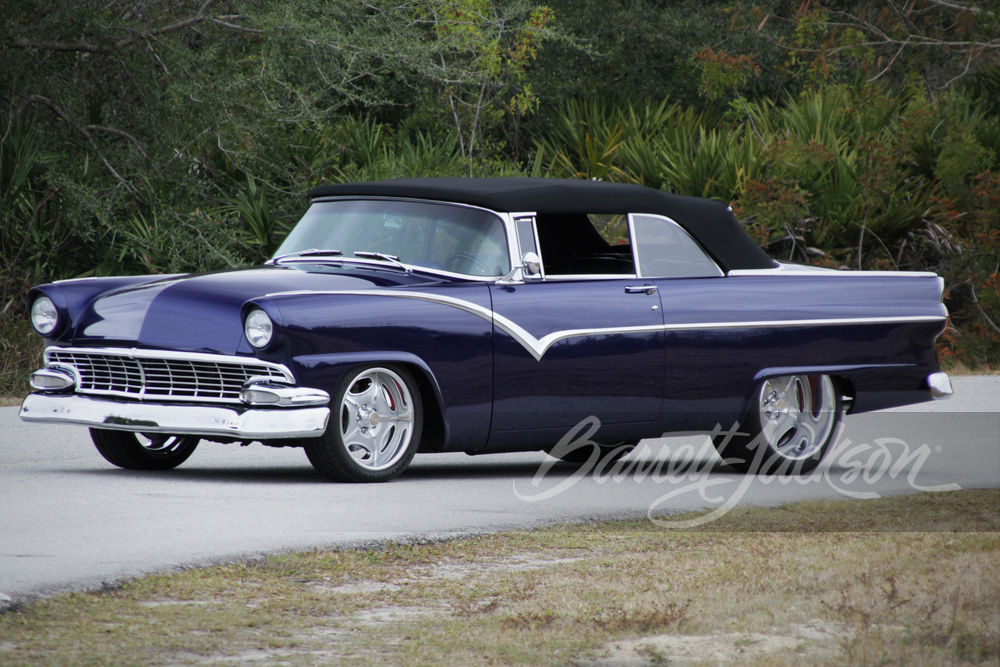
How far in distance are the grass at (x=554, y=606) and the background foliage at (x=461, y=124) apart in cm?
958

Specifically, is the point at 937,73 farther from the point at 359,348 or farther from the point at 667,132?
the point at 359,348

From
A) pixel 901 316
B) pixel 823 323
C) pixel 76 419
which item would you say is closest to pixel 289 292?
pixel 76 419

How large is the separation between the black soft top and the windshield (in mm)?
82

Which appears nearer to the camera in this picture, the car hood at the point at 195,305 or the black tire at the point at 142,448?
the car hood at the point at 195,305

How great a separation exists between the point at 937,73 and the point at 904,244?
5.82 meters

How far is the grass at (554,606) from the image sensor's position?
4.62 m

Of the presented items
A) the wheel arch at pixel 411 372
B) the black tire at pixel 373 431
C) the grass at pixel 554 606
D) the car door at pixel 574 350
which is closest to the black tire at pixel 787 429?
the car door at pixel 574 350

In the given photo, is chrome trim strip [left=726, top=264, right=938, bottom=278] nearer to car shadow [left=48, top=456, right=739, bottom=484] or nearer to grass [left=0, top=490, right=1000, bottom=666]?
car shadow [left=48, top=456, right=739, bottom=484]

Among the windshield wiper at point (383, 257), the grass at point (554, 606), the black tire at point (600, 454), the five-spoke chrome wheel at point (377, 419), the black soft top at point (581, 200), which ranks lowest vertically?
the black tire at point (600, 454)

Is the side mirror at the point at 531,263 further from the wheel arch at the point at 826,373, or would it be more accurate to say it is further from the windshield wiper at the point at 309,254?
the wheel arch at the point at 826,373

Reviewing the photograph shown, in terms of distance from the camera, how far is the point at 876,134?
63.3 ft

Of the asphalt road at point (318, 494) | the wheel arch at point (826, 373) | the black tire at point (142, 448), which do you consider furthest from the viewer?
the wheel arch at point (826, 373)

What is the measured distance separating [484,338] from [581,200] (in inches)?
49.6

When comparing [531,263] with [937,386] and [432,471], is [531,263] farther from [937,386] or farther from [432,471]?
[937,386]
